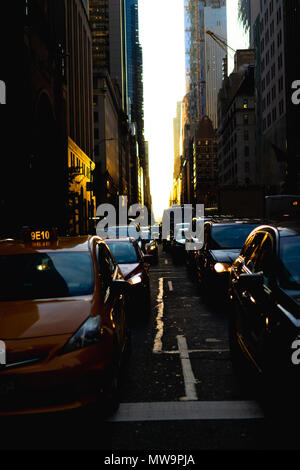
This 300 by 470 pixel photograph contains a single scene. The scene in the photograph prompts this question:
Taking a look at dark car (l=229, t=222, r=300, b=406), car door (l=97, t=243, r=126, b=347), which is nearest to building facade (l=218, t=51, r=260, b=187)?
car door (l=97, t=243, r=126, b=347)

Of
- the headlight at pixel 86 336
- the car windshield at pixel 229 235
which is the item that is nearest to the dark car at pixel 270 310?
the headlight at pixel 86 336

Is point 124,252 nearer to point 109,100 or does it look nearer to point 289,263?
point 289,263

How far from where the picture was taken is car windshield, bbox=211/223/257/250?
11.9 m

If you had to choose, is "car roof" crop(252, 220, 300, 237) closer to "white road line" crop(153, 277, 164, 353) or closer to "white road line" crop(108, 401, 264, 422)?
"white road line" crop(108, 401, 264, 422)

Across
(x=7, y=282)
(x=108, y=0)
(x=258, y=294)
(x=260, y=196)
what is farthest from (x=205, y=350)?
(x=108, y=0)

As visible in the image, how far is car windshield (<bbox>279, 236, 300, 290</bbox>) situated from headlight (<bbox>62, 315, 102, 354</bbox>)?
1.68m

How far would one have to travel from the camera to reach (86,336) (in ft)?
14.4

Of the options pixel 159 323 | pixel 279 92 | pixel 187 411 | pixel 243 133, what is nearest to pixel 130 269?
pixel 159 323

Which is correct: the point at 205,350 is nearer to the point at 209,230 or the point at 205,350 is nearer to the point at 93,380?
the point at 93,380

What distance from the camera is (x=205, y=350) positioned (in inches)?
298

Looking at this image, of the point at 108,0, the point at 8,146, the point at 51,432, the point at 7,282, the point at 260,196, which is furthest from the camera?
the point at 108,0

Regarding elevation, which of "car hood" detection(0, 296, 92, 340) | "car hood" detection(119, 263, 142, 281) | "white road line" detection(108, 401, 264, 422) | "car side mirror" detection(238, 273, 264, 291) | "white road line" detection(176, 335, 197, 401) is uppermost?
"car side mirror" detection(238, 273, 264, 291)

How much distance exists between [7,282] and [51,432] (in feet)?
5.48

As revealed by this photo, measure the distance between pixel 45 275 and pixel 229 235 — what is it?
7.49m
